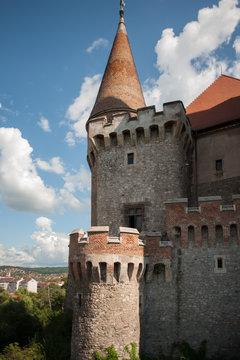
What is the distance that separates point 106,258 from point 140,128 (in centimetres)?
752

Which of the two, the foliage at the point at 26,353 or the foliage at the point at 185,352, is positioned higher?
the foliage at the point at 185,352

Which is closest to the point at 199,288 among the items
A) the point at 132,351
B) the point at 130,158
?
the point at 132,351

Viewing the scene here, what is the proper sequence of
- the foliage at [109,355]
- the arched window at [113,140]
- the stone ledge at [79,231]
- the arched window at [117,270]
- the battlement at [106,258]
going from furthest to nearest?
the arched window at [113,140] → the stone ledge at [79,231] → the arched window at [117,270] → the battlement at [106,258] → the foliage at [109,355]

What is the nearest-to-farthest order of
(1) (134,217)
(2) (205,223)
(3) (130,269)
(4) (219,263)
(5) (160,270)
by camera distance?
(3) (130,269) < (4) (219,263) < (2) (205,223) < (5) (160,270) < (1) (134,217)

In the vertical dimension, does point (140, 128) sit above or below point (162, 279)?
above

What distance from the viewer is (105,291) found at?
1242cm

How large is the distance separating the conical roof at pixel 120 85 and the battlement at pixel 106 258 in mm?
8464

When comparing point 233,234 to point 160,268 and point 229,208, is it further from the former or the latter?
point 160,268

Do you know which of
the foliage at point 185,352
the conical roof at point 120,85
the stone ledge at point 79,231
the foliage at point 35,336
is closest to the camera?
the foliage at point 185,352

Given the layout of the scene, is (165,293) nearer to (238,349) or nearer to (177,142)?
(238,349)

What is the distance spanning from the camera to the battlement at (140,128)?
53.3ft

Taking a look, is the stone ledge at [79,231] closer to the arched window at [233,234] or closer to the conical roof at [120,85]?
the arched window at [233,234]

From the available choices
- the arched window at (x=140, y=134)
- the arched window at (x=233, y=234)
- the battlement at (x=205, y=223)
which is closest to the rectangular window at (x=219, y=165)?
the battlement at (x=205, y=223)

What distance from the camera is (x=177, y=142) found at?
643 inches
